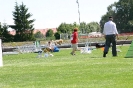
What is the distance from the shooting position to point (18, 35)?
91438mm

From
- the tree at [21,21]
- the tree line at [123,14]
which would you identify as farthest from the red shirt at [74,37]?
the tree line at [123,14]

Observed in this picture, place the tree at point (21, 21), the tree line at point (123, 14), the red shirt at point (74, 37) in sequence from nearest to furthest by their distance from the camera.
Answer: the red shirt at point (74, 37) < the tree at point (21, 21) < the tree line at point (123, 14)

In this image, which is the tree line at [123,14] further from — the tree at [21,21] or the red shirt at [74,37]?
the red shirt at [74,37]

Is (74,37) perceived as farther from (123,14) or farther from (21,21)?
(123,14)

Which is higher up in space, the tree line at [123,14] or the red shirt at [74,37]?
the tree line at [123,14]

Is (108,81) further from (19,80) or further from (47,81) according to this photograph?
(19,80)

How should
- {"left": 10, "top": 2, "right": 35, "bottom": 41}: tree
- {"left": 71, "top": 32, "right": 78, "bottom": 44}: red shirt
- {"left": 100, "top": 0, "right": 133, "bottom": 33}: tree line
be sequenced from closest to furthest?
{"left": 71, "top": 32, "right": 78, "bottom": 44}: red shirt
{"left": 10, "top": 2, "right": 35, "bottom": 41}: tree
{"left": 100, "top": 0, "right": 133, "bottom": 33}: tree line

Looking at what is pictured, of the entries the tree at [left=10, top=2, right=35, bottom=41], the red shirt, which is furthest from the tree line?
the red shirt

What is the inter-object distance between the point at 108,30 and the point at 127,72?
29.8ft

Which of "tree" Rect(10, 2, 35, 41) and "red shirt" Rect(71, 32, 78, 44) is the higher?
"tree" Rect(10, 2, 35, 41)

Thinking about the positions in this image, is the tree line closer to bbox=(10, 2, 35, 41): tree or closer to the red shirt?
bbox=(10, 2, 35, 41): tree

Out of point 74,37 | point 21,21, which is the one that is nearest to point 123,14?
point 21,21

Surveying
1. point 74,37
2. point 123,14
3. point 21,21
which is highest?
point 123,14

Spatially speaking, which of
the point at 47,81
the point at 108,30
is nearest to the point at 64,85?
the point at 47,81
